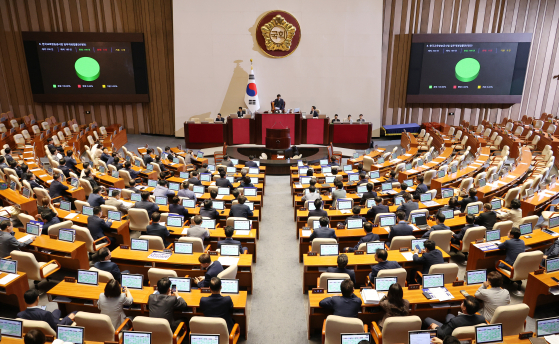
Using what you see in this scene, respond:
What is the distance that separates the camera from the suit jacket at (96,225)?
21.9 ft

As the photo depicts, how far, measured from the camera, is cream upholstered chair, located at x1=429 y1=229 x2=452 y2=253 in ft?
20.2

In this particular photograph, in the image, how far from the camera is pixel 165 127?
1836 centimetres

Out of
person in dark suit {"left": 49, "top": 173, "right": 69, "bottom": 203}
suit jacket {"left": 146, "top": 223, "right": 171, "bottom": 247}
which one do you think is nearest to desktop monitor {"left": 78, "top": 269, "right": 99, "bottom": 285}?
suit jacket {"left": 146, "top": 223, "right": 171, "bottom": 247}

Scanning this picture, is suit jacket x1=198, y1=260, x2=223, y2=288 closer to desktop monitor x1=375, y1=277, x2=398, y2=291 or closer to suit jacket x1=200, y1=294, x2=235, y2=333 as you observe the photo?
suit jacket x1=200, y1=294, x2=235, y2=333

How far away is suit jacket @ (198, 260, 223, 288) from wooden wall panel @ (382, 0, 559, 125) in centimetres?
1512

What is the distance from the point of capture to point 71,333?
3.82 m

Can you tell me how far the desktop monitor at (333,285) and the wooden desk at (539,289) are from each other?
2.85m

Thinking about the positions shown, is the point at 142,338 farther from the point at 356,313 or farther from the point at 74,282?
the point at 356,313

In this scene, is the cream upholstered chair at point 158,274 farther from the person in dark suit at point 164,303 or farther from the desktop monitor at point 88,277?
the desktop monitor at point 88,277

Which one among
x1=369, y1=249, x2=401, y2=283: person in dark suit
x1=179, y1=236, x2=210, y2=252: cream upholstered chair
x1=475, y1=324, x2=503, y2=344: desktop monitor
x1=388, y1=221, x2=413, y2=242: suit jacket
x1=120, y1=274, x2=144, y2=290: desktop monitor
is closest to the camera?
x1=475, y1=324, x2=503, y2=344: desktop monitor

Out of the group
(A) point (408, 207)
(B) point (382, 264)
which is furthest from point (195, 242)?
(A) point (408, 207)

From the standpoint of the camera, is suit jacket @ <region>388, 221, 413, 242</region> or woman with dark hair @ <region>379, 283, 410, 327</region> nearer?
woman with dark hair @ <region>379, 283, 410, 327</region>

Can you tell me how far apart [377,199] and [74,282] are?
5422mm

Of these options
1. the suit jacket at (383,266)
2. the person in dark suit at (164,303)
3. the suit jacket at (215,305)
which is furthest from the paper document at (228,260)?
the suit jacket at (383,266)
